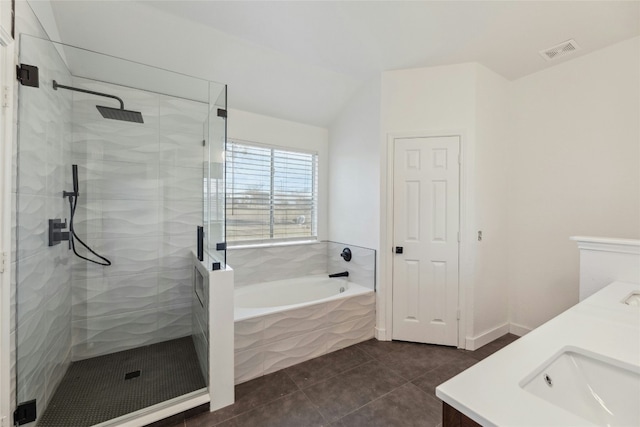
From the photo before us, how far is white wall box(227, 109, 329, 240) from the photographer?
9.89 ft

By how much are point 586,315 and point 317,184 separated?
2789 mm

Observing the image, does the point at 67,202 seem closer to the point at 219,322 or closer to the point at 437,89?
the point at 219,322

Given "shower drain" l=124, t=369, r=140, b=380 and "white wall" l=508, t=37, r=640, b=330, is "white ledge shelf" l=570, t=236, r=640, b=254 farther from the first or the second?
Result: "shower drain" l=124, t=369, r=140, b=380

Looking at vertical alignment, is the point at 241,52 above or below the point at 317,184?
above

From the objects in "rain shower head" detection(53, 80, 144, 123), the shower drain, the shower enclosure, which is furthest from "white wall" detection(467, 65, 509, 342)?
"rain shower head" detection(53, 80, 144, 123)

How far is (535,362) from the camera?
2.73 feet

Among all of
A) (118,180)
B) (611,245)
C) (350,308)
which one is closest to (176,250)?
(118,180)

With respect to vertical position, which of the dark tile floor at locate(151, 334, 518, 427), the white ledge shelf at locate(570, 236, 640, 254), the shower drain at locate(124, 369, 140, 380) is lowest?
the dark tile floor at locate(151, 334, 518, 427)

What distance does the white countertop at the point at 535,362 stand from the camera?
0.62m

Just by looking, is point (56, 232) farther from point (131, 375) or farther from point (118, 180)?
point (131, 375)

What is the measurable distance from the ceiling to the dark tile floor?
Answer: 8.72 feet

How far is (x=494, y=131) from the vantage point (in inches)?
106

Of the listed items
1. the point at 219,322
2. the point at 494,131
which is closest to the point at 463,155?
the point at 494,131

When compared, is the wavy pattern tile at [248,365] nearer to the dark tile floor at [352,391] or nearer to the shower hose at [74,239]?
the dark tile floor at [352,391]
